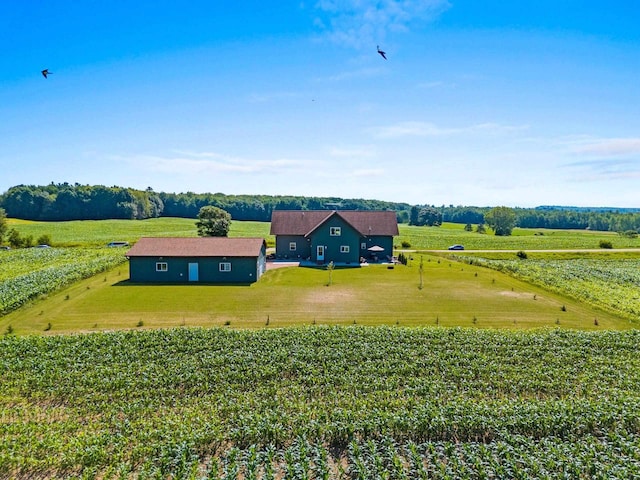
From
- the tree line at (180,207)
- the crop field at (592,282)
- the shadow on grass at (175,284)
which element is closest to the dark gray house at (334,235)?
the crop field at (592,282)

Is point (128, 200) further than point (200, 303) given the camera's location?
Yes

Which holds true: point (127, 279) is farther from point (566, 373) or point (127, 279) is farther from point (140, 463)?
point (566, 373)

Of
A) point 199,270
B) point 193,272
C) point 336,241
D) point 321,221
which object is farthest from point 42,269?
point 336,241

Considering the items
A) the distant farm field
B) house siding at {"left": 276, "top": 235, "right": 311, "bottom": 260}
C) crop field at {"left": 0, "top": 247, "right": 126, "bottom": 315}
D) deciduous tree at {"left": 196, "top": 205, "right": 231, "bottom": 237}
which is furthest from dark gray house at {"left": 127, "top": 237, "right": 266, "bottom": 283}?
deciduous tree at {"left": 196, "top": 205, "right": 231, "bottom": 237}

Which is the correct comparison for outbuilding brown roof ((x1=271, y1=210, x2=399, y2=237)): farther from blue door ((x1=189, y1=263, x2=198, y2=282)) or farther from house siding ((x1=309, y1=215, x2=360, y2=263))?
blue door ((x1=189, y1=263, x2=198, y2=282))

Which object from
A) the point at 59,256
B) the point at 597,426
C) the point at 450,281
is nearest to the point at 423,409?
the point at 597,426

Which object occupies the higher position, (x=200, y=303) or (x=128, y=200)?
(x=128, y=200)
